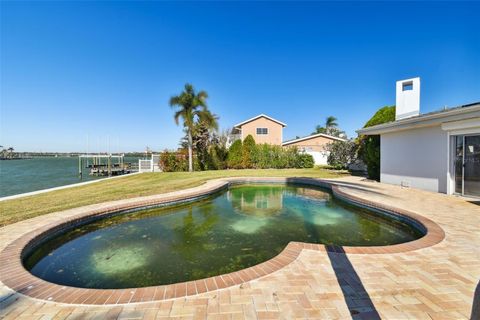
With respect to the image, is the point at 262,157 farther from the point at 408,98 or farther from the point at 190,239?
the point at 190,239

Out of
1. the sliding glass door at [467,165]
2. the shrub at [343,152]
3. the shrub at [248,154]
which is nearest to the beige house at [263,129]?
the shrub at [248,154]

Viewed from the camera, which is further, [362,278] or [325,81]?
[325,81]

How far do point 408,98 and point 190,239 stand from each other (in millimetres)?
11879

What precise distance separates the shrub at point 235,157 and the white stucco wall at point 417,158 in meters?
12.3

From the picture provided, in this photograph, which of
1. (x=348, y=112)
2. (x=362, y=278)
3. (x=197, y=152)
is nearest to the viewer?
(x=362, y=278)

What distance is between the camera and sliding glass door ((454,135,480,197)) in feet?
22.9

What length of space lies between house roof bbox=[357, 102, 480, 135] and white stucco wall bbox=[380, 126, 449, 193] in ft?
1.78

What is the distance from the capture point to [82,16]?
30.9 feet

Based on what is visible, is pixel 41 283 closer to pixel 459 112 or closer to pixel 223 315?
pixel 223 315

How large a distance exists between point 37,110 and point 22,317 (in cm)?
2131

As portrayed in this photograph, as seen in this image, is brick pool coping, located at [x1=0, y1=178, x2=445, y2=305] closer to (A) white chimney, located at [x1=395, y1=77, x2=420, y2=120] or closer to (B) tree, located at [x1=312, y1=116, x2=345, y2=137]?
(A) white chimney, located at [x1=395, y1=77, x2=420, y2=120]

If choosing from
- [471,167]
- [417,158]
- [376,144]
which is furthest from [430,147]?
[376,144]

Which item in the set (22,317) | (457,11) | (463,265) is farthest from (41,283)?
(457,11)

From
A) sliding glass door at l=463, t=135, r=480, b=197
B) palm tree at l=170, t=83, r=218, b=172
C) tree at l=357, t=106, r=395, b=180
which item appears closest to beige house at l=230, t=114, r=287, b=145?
palm tree at l=170, t=83, r=218, b=172
